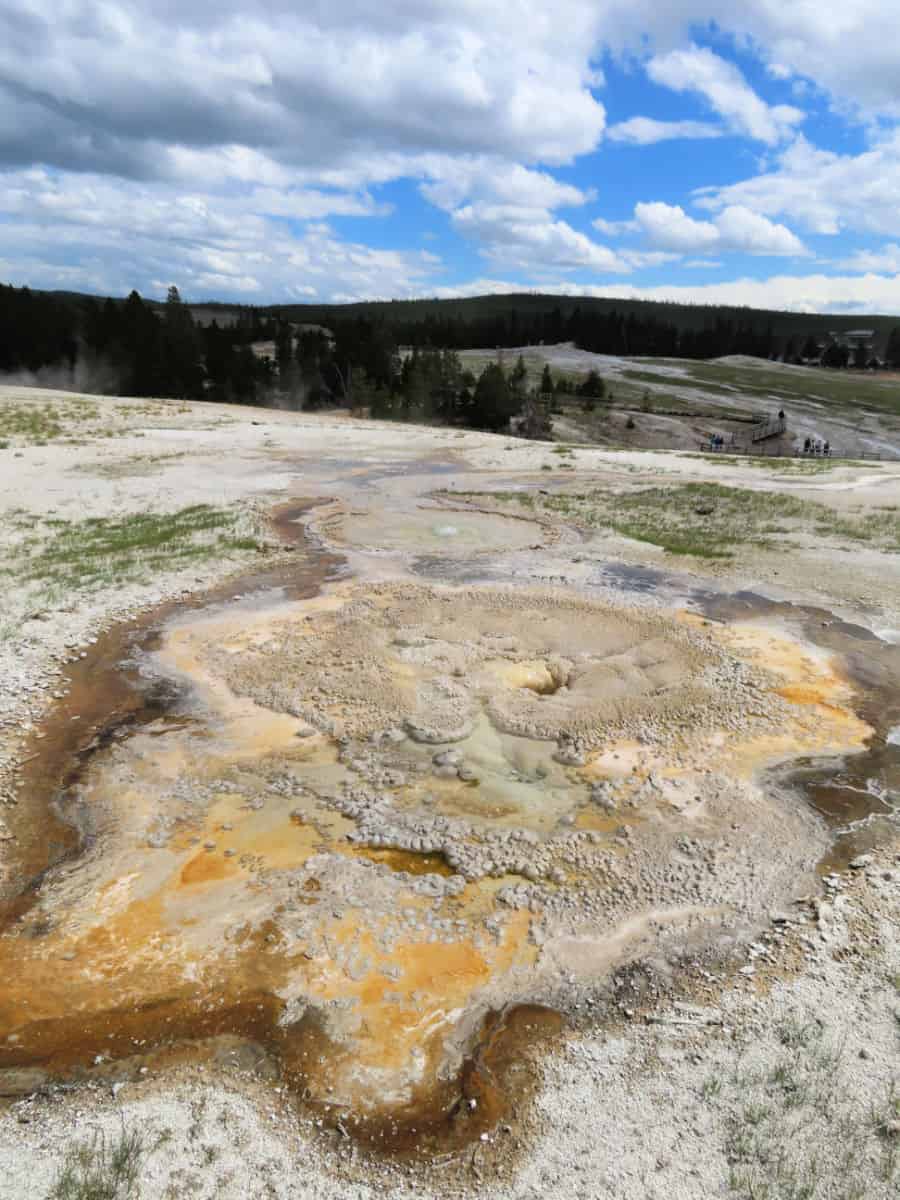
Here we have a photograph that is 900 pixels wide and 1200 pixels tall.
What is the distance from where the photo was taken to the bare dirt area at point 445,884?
4176 millimetres

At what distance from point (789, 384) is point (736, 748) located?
101 m

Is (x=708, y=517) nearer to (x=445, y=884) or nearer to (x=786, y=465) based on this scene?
(x=786, y=465)

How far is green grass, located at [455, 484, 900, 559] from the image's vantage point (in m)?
17.8

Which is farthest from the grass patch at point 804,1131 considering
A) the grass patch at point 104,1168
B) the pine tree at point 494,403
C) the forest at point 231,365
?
the forest at point 231,365

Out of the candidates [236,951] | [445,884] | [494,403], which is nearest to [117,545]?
[236,951]

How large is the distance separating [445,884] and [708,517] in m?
17.0

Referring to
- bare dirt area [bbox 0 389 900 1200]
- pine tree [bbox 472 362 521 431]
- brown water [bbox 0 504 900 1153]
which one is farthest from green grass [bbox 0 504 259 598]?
pine tree [bbox 472 362 521 431]

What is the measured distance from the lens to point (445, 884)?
6.19 m

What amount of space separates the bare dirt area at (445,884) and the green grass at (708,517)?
3705 millimetres

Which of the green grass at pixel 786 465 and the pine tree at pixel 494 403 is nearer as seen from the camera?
the green grass at pixel 786 465

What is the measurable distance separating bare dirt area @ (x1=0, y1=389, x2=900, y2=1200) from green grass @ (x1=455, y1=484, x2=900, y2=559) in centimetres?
370

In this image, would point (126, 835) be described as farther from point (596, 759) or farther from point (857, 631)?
point (857, 631)

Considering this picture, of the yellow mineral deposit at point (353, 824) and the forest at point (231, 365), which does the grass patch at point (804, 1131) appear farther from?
the forest at point (231, 365)

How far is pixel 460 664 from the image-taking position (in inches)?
402
